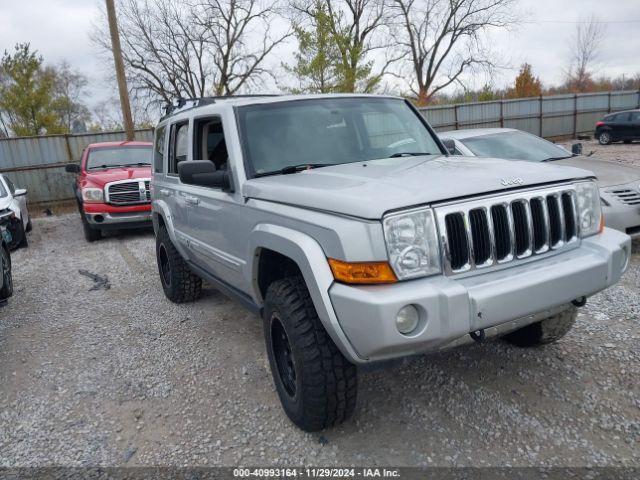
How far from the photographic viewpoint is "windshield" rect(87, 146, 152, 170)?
981 cm

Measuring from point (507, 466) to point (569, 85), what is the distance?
174ft

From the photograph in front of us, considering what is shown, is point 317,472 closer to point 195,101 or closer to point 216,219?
point 216,219

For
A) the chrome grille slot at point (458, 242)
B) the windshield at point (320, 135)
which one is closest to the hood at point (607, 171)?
the windshield at point (320, 135)

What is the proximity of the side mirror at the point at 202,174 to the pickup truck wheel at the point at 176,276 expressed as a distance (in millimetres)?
1916

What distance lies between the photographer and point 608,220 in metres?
5.07

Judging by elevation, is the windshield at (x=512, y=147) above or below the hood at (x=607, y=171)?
above

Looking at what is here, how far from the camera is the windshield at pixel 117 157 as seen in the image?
9812 millimetres

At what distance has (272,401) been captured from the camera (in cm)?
312

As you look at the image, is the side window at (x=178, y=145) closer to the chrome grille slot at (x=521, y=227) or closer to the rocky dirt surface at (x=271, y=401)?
the rocky dirt surface at (x=271, y=401)

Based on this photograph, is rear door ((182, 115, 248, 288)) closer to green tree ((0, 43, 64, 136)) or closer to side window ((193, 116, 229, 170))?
side window ((193, 116, 229, 170))

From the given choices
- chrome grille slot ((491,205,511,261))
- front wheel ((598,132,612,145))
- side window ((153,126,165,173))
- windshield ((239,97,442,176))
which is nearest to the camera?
chrome grille slot ((491,205,511,261))

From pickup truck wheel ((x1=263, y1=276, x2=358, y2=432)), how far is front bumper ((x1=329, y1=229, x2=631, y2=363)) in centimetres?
28

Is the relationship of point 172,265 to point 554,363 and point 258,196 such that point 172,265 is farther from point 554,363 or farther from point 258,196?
point 554,363

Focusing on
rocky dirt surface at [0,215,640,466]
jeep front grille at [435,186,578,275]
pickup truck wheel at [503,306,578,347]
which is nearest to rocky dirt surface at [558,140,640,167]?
rocky dirt surface at [0,215,640,466]
